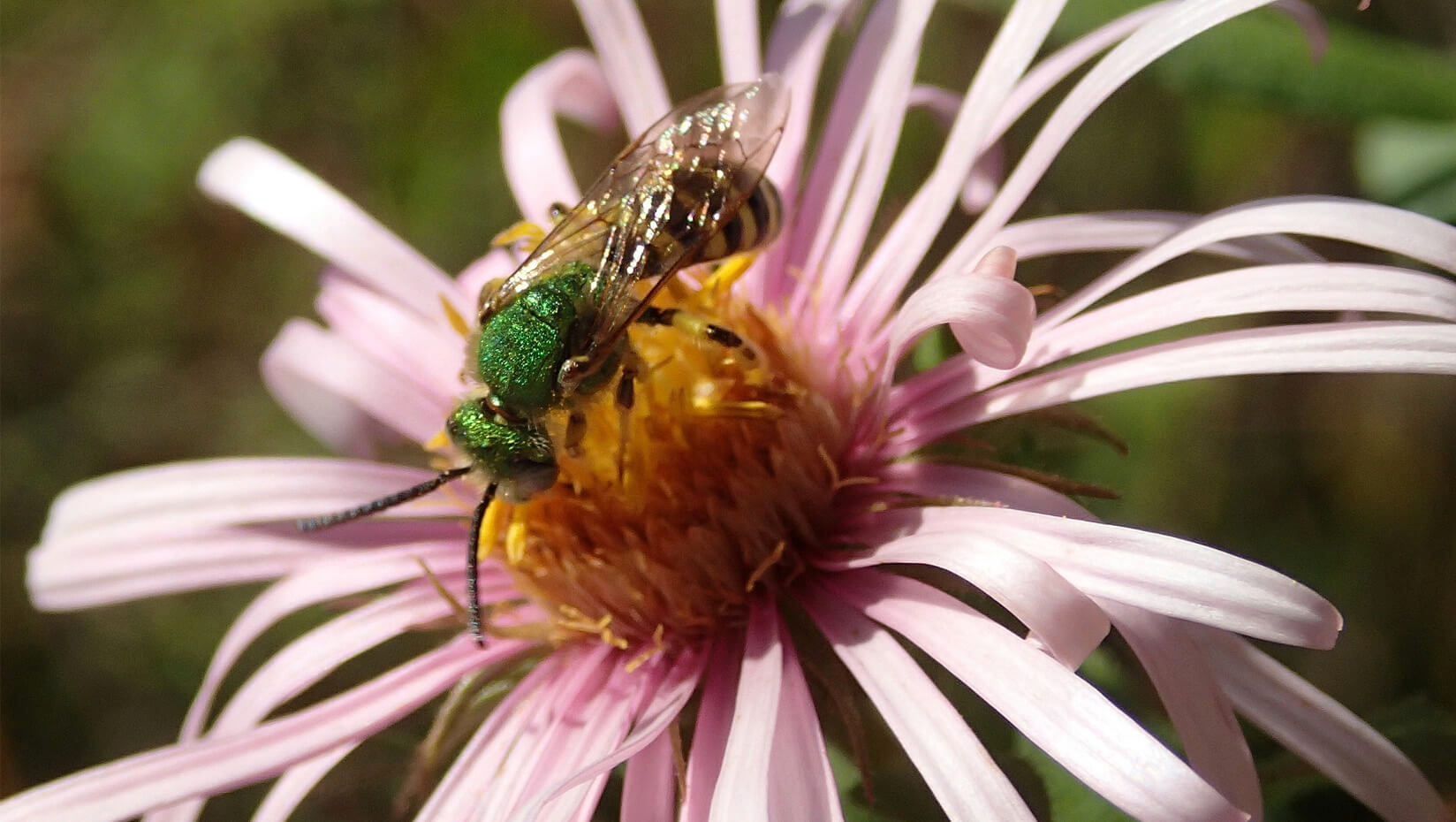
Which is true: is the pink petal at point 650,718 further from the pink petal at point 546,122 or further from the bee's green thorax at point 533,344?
the pink petal at point 546,122

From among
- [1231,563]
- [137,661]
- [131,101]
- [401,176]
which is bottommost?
[137,661]

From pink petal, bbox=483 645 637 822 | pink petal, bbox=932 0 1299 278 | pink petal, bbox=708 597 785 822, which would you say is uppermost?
pink petal, bbox=932 0 1299 278

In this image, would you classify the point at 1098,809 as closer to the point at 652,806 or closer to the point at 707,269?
the point at 652,806

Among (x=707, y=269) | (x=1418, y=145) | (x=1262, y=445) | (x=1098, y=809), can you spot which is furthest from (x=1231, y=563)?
(x=1262, y=445)

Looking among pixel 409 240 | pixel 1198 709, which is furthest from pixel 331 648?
pixel 409 240

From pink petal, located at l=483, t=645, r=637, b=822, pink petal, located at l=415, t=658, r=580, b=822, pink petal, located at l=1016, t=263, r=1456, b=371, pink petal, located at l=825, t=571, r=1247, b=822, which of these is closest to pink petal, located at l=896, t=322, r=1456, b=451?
pink petal, located at l=1016, t=263, r=1456, b=371

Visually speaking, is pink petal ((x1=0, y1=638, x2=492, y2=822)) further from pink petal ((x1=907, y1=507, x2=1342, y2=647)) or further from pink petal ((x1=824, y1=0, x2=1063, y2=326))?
pink petal ((x1=907, y1=507, x2=1342, y2=647))

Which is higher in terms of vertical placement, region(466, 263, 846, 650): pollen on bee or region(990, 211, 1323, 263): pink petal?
region(990, 211, 1323, 263): pink petal
